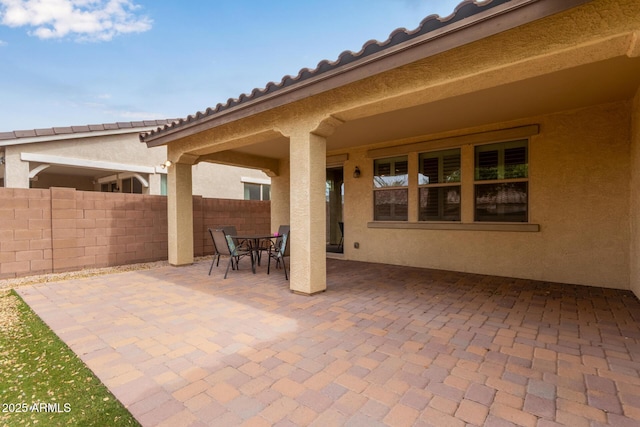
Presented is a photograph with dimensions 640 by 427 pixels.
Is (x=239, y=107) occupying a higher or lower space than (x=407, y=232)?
higher

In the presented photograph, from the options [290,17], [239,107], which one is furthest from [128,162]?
[239,107]

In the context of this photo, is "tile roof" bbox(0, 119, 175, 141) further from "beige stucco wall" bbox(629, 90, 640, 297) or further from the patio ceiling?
"beige stucco wall" bbox(629, 90, 640, 297)

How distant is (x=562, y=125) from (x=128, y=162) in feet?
44.0

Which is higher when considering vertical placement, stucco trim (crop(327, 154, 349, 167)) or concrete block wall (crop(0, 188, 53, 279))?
stucco trim (crop(327, 154, 349, 167))

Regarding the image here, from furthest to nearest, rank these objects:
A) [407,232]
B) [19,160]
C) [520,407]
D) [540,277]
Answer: [19,160]
[407,232]
[540,277]
[520,407]

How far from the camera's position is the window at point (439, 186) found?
21.2 feet

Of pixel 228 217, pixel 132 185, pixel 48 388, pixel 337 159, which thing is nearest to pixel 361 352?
pixel 48 388

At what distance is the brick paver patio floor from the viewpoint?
1.96 meters

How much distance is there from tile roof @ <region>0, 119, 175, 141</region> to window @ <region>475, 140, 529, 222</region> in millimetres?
11745

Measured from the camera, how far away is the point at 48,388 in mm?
2266

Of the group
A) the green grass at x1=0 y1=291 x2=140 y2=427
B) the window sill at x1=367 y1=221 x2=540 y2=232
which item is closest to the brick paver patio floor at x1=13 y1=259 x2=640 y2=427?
the green grass at x1=0 y1=291 x2=140 y2=427

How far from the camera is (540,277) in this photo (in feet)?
18.1

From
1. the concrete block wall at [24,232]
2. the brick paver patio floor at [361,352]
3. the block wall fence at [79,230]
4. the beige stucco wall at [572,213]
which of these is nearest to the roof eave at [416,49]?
the brick paver patio floor at [361,352]

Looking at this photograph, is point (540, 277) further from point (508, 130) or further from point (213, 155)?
point (213, 155)
